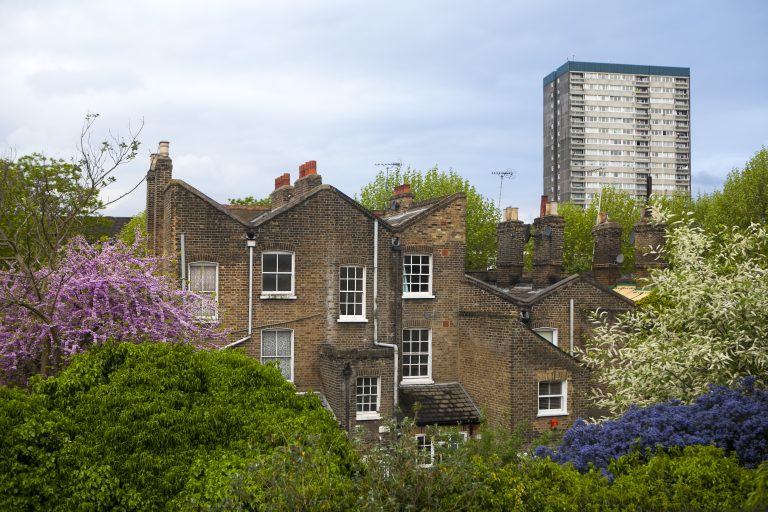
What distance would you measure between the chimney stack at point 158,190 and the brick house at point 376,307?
51 millimetres

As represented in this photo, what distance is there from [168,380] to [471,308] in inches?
826

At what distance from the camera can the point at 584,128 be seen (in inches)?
6107

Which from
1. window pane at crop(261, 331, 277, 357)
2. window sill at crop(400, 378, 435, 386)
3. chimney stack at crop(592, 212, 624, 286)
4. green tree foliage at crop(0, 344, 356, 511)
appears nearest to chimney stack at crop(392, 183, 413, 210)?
window sill at crop(400, 378, 435, 386)

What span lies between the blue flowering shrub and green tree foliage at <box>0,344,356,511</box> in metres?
4.02

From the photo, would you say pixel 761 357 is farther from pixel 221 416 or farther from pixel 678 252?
pixel 221 416

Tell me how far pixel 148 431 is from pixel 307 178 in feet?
69.7

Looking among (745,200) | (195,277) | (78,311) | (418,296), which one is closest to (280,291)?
(195,277)

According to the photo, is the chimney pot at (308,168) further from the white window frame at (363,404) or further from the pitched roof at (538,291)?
the white window frame at (363,404)

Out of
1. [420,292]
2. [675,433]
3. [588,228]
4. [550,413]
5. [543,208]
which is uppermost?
[588,228]

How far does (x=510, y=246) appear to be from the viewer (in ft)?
122

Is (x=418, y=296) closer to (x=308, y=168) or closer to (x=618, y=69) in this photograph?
(x=308, y=168)

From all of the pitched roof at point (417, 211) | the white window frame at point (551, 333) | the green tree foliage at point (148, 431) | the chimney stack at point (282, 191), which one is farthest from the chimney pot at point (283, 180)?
the green tree foliage at point (148, 431)

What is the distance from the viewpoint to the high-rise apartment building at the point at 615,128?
503 feet

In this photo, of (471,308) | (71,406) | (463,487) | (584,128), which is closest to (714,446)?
(463,487)
